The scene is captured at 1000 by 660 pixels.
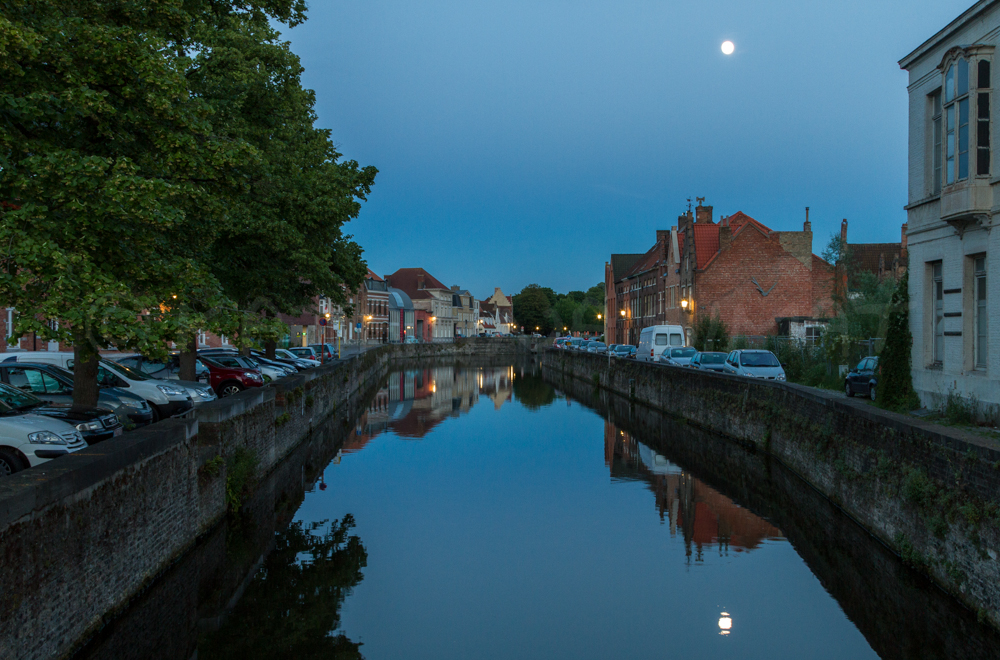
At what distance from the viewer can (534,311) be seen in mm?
154875

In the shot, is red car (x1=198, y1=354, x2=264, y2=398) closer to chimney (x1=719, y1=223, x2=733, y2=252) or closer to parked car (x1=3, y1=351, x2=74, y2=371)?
parked car (x1=3, y1=351, x2=74, y2=371)

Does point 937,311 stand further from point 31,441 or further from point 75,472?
point 31,441

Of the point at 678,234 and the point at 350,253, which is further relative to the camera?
the point at 678,234

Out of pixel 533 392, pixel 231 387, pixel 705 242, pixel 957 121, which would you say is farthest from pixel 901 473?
pixel 705 242

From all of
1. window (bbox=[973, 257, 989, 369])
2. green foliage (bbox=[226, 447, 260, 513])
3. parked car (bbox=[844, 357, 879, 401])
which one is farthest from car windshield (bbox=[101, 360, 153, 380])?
parked car (bbox=[844, 357, 879, 401])

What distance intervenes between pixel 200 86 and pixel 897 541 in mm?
15421

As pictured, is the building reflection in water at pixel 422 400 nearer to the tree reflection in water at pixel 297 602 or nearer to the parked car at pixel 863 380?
the tree reflection in water at pixel 297 602

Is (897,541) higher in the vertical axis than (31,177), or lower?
lower

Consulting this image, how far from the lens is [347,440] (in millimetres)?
25125

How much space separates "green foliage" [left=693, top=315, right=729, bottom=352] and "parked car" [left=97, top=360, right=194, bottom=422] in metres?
28.3

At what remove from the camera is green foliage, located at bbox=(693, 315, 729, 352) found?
135 feet

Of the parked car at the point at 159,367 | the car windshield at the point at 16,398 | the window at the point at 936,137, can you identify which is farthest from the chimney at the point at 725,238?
the car windshield at the point at 16,398

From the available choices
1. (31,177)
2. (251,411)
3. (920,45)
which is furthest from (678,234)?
(31,177)

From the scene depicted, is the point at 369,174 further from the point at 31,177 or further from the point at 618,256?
the point at 618,256
